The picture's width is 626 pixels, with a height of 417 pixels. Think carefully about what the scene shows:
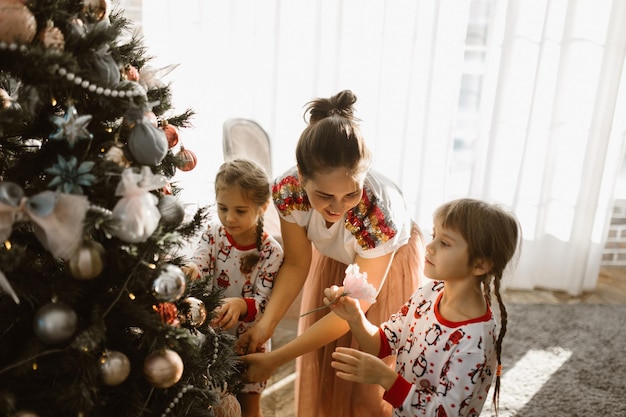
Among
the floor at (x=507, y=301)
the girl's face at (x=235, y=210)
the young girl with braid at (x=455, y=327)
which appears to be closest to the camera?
the young girl with braid at (x=455, y=327)

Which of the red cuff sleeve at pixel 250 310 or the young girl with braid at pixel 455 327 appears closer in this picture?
the young girl with braid at pixel 455 327

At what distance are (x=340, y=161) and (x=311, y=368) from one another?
731mm

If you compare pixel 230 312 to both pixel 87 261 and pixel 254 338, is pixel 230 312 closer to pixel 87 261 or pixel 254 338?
pixel 254 338

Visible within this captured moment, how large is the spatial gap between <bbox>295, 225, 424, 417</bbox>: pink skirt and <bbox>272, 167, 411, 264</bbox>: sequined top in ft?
0.33

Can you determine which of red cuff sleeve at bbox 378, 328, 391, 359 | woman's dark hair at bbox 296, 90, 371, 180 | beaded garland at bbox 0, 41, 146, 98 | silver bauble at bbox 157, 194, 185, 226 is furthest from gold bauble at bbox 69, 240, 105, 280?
red cuff sleeve at bbox 378, 328, 391, 359

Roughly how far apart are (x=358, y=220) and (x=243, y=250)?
0.38 meters

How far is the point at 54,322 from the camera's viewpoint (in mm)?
836

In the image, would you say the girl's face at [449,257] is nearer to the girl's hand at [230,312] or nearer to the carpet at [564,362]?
the girl's hand at [230,312]

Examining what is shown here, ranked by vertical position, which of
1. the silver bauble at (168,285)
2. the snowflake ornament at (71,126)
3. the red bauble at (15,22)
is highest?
the red bauble at (15,22)

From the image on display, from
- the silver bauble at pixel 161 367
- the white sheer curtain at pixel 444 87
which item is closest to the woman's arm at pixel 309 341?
the silver bauble at pixel 161 367

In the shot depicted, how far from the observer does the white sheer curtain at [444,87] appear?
2707 mm

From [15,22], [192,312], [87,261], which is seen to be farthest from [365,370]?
[15,22]

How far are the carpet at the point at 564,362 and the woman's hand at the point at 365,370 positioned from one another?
3.06ft

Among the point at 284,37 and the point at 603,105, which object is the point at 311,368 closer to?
the point at 284,37
